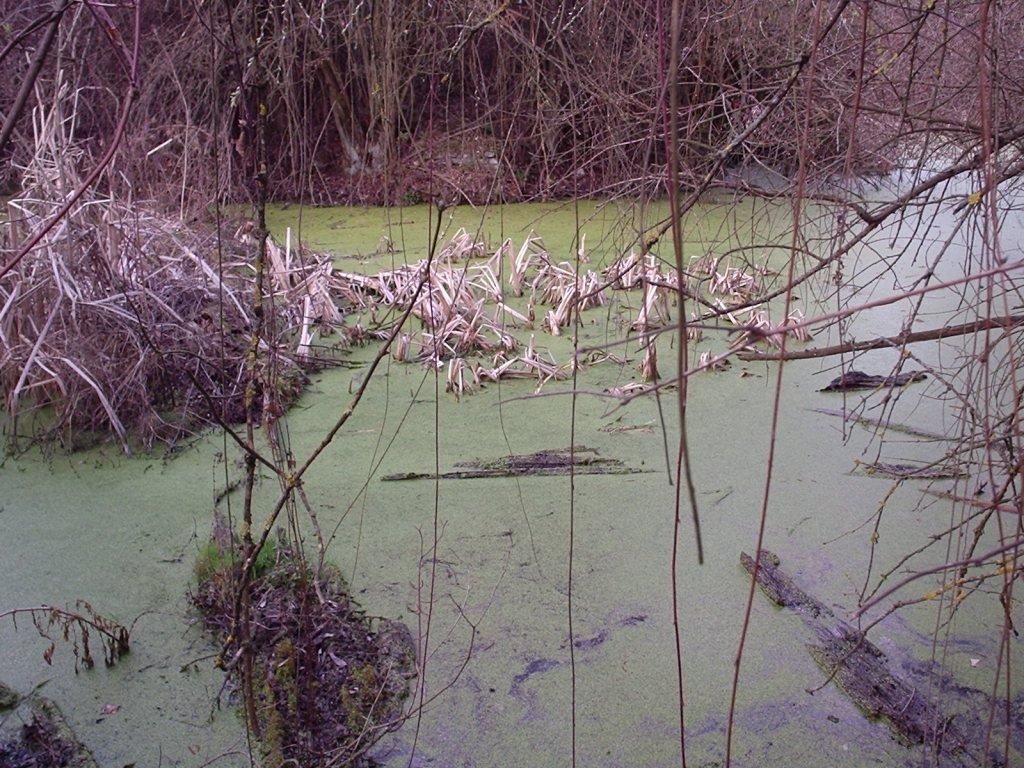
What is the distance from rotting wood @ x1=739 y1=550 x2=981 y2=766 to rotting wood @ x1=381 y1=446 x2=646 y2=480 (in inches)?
22.9

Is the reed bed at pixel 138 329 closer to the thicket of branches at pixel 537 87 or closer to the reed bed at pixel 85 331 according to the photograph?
the reed bed at pixel 85 331

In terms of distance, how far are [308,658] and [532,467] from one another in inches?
39.9

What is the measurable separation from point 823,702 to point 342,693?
Answer: 2.75ft

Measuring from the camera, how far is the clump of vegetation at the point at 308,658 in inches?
64.4

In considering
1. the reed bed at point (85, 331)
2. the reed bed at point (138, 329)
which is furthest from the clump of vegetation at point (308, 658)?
the reed bed at point (85, 331)

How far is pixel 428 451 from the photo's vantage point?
270cm

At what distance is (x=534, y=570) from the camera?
7.02 feet

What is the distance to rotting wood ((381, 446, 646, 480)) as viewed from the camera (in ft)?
8.31

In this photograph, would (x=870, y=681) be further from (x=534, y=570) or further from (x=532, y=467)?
(x=532, y=467)

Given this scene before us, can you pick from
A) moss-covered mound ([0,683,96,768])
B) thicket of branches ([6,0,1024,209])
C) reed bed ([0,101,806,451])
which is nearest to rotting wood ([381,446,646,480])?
reed bed ([0,101,806,451])

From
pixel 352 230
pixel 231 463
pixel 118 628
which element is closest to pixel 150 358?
pixel 231 463

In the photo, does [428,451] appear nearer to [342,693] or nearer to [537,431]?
[537,431]

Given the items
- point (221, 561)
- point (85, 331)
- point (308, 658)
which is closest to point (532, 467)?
point (221, 561)

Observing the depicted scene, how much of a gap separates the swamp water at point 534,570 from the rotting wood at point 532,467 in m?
0.03
